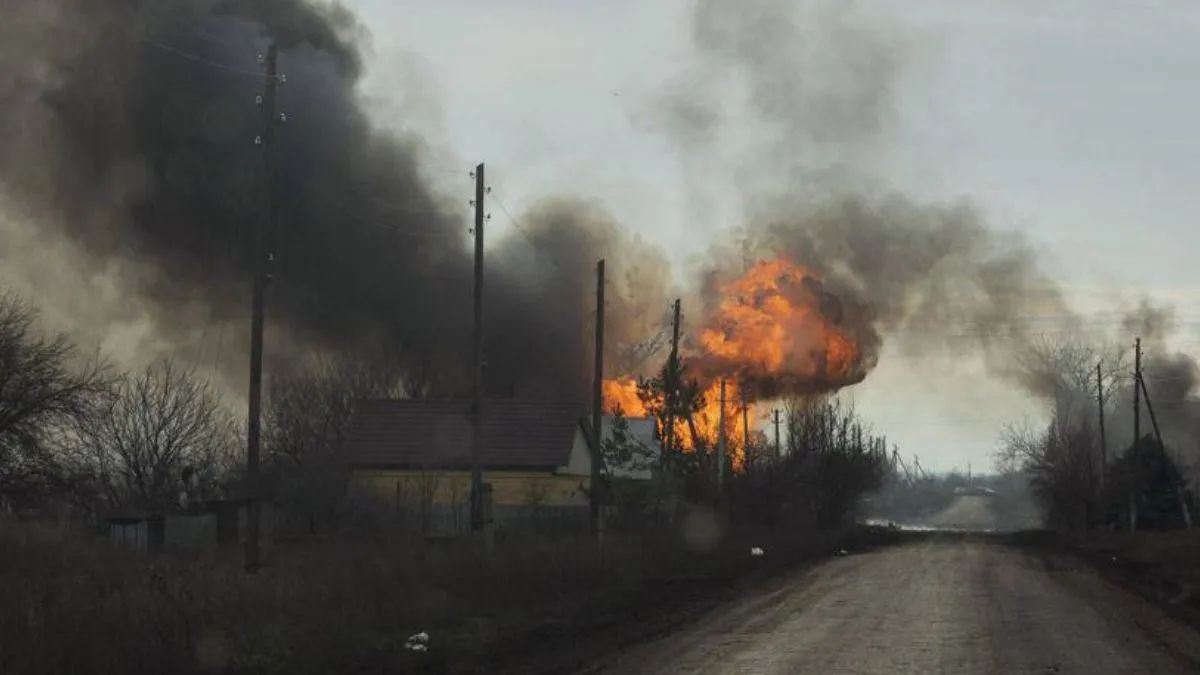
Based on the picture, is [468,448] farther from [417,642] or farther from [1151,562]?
[417,642]

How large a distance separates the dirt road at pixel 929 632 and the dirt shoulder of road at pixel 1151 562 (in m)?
0.67

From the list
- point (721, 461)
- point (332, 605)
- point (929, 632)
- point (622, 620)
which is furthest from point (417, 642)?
point (721, 461)

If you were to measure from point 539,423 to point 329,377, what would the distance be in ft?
58.3

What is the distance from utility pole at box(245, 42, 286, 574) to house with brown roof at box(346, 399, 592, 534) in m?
22.9

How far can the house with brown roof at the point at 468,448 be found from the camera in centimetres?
4828

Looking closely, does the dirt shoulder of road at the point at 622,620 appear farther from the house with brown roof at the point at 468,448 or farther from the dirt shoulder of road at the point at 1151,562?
the house with brown roof at the point at 468,448

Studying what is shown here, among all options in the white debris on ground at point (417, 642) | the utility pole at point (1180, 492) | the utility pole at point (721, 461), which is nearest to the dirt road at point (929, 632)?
the white debris on ground at point (417, 642)

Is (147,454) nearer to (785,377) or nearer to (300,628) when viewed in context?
(785,377)

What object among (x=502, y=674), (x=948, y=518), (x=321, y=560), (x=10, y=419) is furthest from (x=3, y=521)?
(x=948, y=518)

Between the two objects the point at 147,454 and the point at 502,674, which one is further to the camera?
the point at 147,454

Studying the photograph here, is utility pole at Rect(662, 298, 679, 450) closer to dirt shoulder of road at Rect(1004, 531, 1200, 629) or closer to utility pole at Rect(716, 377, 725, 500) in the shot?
A: utility pole at Rect(716, 377, 725, 500)

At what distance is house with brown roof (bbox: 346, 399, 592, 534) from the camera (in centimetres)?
4828

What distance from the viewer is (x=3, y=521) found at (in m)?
25.3

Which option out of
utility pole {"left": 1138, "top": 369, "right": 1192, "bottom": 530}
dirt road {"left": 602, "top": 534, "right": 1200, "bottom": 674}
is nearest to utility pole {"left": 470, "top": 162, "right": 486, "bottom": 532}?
dirt road {"left": 602, "top": 534, "right": 1200, "bottom": 674}
